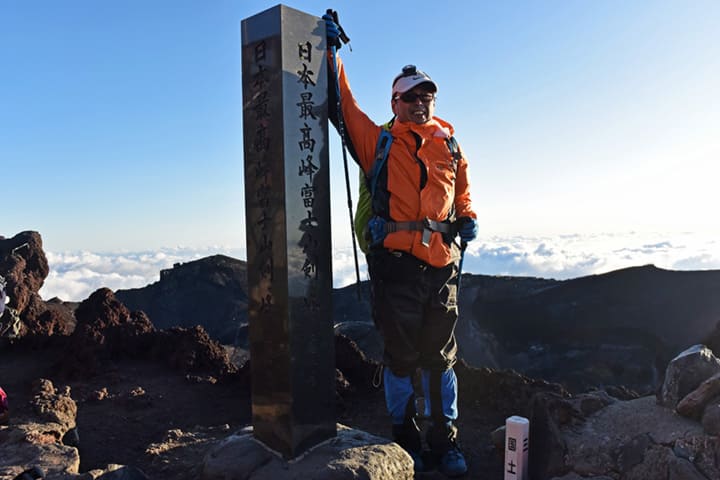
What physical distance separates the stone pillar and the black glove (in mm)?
107

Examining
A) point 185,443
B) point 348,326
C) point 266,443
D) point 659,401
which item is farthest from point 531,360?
point 266,443

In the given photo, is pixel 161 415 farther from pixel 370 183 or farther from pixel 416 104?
pixel 416 104

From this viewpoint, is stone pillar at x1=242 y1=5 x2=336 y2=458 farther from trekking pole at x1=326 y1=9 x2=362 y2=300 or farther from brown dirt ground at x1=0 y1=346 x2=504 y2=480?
brown dirt ground at x1=0 y1=346 x2=504 y2=480

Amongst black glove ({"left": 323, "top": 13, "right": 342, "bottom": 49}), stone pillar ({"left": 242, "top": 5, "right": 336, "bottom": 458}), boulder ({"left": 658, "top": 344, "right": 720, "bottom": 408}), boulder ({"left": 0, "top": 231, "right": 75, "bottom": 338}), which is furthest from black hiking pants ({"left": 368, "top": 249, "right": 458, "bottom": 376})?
boulder ({"left": 0, "top": 231, "right": 75, "bottom": 338})

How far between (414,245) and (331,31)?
1.71 metres

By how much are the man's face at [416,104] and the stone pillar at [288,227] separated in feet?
2.12

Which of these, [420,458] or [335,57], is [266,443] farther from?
[335,57]

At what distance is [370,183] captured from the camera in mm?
4285

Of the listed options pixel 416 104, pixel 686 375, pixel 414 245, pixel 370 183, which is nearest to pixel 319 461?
pixel 414 245

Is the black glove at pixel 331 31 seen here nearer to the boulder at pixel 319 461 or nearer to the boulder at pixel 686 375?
the boulder at pixel 319 461

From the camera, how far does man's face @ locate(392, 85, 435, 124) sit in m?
4.25

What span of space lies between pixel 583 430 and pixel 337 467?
225 centimetres

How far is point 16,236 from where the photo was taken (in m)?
11.4

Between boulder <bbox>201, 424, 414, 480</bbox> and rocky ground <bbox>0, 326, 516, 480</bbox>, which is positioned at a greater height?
boulder <bbox>201, 424, 414, 480</bbox>
